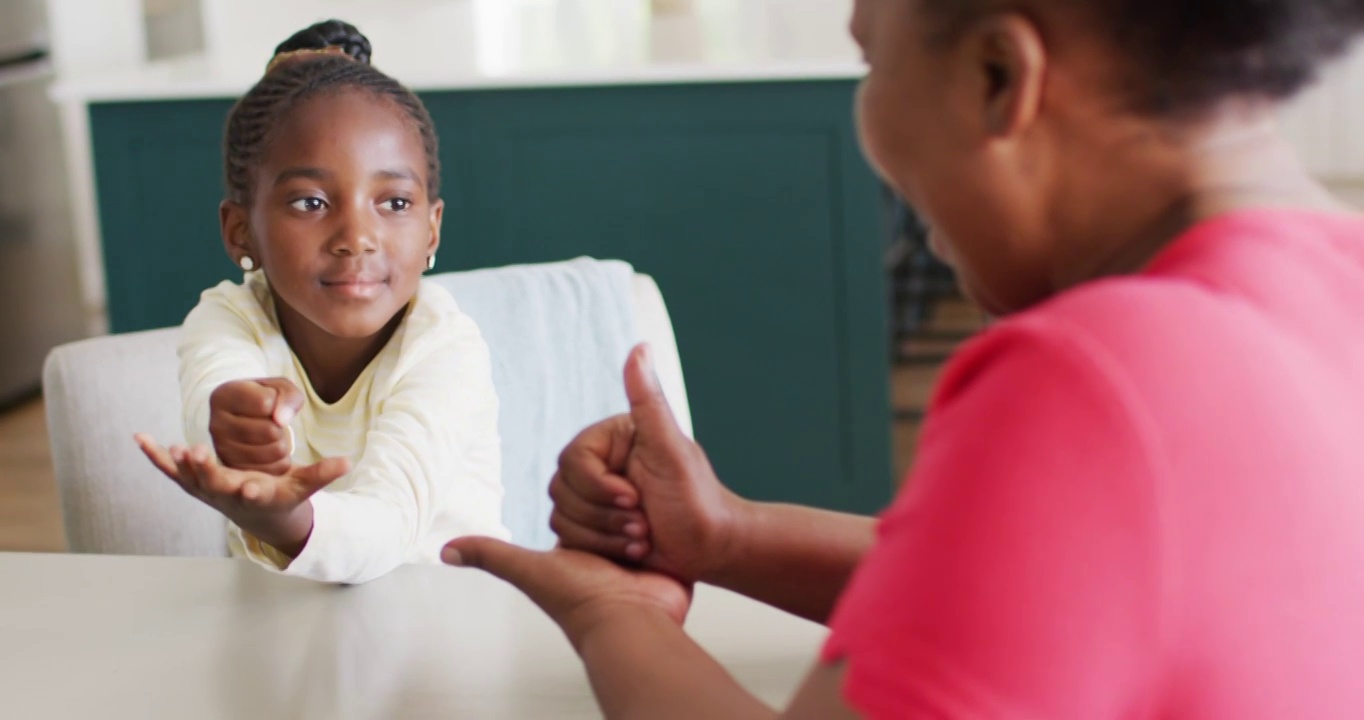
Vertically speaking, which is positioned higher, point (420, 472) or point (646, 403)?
point (646, 403)

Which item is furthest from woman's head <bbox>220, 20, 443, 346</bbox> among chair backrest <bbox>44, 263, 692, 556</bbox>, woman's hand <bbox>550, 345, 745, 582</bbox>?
woman's hand <bbox>550, 345, 745, 582</bbox>

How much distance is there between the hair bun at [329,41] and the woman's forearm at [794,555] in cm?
74

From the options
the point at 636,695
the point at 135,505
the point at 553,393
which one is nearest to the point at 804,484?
the point at 553,393

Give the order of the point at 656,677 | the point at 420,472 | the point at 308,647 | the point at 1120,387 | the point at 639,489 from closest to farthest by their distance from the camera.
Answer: the point at 1120,387 → the point at 656,677 → the point at 639,489 → the point at 308,647 → the point at 420,472

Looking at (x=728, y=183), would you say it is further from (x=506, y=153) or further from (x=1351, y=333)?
(x=1351, y=333)

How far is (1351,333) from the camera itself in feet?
1.61

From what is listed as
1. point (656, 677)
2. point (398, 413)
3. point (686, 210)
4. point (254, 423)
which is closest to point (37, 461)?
point (686, 210)

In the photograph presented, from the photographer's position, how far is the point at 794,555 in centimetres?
86

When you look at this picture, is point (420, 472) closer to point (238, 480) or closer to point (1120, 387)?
point (238, 480)

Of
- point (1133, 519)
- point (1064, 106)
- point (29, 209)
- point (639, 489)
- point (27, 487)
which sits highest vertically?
point (1064, 106)

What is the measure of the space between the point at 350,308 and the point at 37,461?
2.73m

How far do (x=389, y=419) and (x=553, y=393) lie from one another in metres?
0.39

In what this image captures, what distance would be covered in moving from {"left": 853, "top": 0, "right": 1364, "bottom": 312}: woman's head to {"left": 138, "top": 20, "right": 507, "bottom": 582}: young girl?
2.22 ft

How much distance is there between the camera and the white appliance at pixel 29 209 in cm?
396
